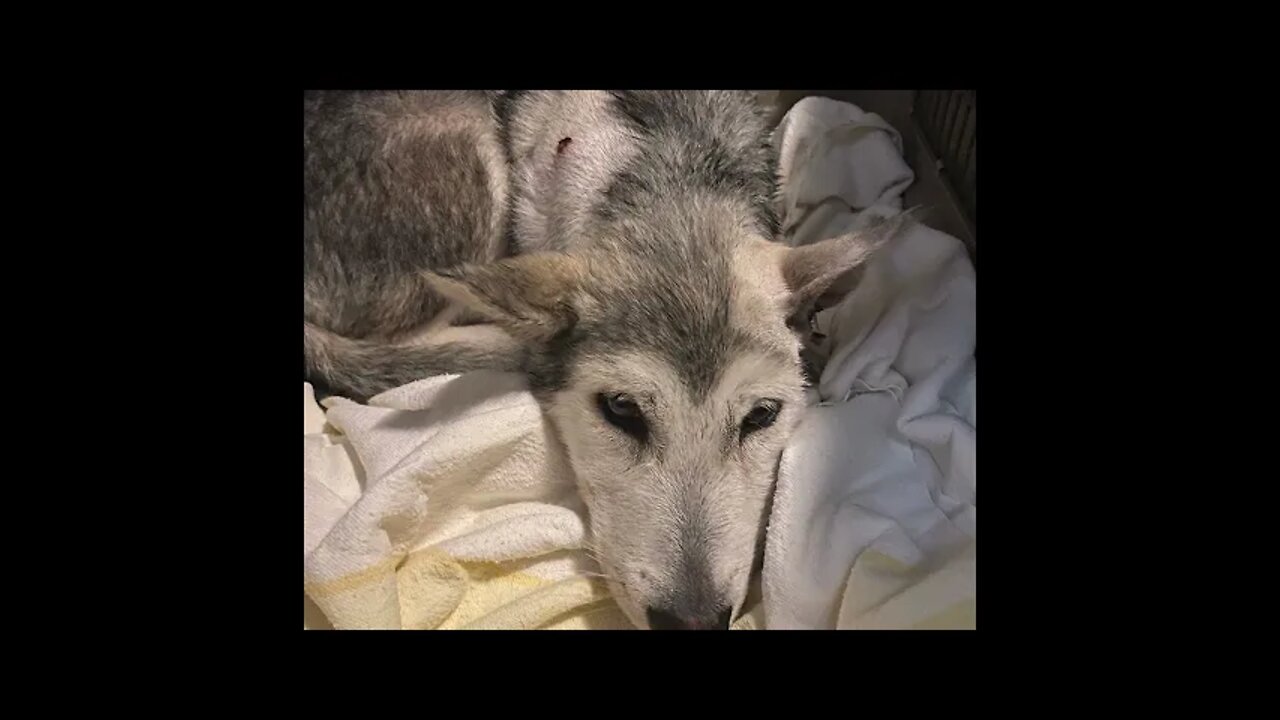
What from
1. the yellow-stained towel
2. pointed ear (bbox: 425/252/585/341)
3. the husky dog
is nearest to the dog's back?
the husky dog

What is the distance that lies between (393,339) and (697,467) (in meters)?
1.11

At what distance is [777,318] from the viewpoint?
2020 millimetres

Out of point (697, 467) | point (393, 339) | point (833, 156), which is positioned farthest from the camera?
point (833, 156)

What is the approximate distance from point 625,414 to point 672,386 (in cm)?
14

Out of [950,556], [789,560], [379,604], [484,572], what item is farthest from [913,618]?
[379,604]

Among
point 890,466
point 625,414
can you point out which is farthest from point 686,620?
point 890,466

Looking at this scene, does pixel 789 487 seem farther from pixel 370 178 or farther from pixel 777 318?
pixel 370 178

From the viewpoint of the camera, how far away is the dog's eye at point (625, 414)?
6.29 feet

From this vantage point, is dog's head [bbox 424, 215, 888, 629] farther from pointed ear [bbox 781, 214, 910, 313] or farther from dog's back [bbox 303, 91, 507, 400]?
dog's back [bbox 303, 91, 507, 400]

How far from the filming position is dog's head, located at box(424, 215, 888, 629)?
1859mm

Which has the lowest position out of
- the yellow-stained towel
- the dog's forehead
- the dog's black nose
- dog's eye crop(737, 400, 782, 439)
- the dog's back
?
the dog's black nose

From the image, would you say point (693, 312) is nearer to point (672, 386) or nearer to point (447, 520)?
point (672, 386)

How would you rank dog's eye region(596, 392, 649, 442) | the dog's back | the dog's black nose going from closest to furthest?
the dog's black nose, dog's eye region(596, 392, 649, 442), the dog's back

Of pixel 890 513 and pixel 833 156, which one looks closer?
pixel 890 513
